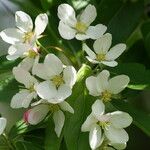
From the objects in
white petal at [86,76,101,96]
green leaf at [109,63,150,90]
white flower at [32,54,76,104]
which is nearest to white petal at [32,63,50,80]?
white flower at [32,54,76,104]

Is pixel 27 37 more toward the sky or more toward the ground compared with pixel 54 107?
more toward the sky

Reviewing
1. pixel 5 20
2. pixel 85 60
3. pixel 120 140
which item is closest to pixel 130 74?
pixel 85 60

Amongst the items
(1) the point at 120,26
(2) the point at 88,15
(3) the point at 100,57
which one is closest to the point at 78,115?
(3) the point at 100,57

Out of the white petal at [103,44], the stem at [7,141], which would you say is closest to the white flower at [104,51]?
the white petal at [103,44]

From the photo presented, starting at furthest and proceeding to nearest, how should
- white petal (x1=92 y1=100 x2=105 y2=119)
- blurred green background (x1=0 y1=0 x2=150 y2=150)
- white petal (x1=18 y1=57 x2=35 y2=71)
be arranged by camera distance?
1. blurred green background (x1=0 y1=0 x2=150 y2=150)
2. white petal (x1=18 y1=57 x2=35 y2=71)
3. white petal (x1=92 y1=100 x2=105 y2=119)

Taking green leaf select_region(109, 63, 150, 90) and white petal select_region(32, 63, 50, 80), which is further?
green leaf select_region(109, 63, 150, 90)

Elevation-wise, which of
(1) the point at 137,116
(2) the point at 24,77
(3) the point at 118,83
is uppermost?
(2) the point at 24,77

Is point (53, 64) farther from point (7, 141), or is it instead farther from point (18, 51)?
point (7, 141)

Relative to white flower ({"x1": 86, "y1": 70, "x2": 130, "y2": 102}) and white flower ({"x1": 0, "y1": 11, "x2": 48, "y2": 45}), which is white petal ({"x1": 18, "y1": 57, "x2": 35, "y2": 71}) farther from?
white flower ({"x1": 86, "y1": 70, "x2": 130, "y2": 102})
